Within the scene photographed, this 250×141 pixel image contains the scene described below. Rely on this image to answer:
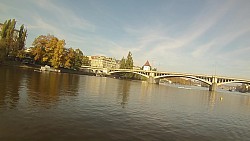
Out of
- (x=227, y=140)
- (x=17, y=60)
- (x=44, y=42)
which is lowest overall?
(x=227, y=140)

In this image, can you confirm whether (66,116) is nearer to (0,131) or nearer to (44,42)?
(0,131)

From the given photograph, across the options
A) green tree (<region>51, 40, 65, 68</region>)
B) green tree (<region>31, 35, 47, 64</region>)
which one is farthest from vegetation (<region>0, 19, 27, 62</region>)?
green tree (<region>51, 40, 65, 68</region>)

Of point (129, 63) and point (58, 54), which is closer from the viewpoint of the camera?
point (58, 54)

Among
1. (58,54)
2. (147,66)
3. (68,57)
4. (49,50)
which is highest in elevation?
(49,50)

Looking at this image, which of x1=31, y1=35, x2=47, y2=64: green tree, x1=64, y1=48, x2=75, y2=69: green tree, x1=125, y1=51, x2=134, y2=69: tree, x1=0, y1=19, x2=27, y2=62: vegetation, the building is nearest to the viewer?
x1=0, y1=19, x2=27, y2=62: vegetation

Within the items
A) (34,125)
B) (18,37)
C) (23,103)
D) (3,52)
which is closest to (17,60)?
(18,37)

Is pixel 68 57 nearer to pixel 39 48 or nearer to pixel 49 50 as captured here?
pixel 49 50

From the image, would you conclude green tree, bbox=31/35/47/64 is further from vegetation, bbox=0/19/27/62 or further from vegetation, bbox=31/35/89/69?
vegetation, bbox=0/19/27/62

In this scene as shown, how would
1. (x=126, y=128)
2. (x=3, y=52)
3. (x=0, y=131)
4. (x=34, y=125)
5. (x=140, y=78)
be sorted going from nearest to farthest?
(x=0, y=131), (x=34, y=125), (x=126, y=128), (x=3, y=52), (x=140, y=78)

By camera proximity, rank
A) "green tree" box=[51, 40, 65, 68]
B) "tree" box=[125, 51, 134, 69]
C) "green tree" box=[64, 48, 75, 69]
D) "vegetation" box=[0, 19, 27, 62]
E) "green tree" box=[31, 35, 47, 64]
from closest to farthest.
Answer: "vegetation" box=[0, 19, 27, 62]
"green tree" box=[31, 35, 47, 64]
"green tree" box=[51, 40, 65, 68]
"green tree" box=[64, 48, 75, 69]
"tree" box=[125, 51, 134, 69]

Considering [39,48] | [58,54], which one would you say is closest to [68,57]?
[58,54]

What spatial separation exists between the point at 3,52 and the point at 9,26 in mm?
18113

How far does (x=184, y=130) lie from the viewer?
1639 centimetres

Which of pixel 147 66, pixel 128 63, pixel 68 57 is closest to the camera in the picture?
pixel 68 57
